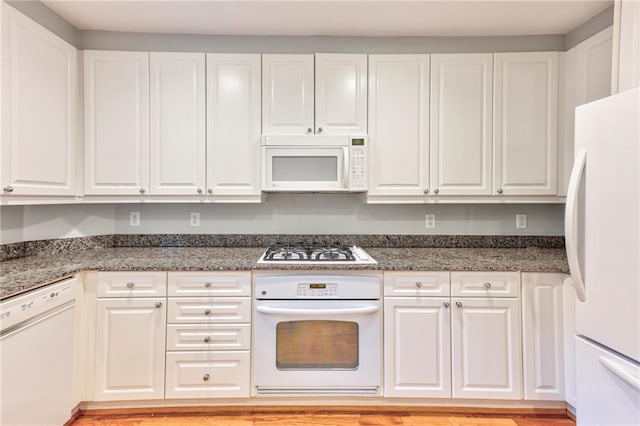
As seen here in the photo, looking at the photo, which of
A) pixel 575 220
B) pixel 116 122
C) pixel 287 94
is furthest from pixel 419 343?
pixel 116 122

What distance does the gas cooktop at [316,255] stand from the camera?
1906 millimetres

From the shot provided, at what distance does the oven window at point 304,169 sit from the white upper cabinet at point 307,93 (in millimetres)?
193

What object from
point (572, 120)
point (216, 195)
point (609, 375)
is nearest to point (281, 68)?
point (216, 195)

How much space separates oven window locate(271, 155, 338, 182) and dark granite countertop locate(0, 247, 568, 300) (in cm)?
56

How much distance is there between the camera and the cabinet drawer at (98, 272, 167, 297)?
1.84 meters

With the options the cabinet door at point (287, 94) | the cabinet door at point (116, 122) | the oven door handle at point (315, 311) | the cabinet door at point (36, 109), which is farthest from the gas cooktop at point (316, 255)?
the cabinet door at point (36, 109)

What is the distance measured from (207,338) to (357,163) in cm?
139

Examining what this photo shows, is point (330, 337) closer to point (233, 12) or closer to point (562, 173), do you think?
point (562, 173)

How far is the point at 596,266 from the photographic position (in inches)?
48.4

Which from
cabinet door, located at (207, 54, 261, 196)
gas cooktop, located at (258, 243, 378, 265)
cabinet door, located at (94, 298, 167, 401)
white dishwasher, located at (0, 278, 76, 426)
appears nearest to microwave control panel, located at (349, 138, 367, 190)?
gas cooktop, located at (258, 243, 378, 265)

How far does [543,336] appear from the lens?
1835mm

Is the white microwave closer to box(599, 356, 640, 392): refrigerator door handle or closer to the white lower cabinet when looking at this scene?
the white lower cabinet

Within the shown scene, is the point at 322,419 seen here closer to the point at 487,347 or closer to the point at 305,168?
the point at 487,347

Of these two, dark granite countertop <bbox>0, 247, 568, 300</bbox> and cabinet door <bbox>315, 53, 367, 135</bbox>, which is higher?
cabinet door <bbox>315, 53, 367, 135</bbox>
